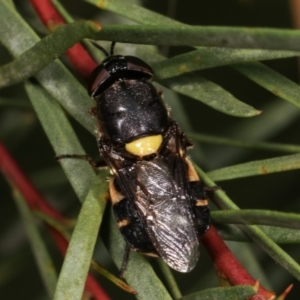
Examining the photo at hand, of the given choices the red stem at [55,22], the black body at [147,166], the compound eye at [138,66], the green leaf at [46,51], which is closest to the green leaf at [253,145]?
the black body at [147,166]

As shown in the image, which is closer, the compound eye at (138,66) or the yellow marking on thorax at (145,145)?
the compound eye at (138,66)

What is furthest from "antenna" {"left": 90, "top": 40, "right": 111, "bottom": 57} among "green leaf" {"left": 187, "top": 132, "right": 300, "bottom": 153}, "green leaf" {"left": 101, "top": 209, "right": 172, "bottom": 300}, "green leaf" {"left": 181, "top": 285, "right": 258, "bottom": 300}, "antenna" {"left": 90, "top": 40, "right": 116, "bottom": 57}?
"green leaf" {"left": 181, "top": 285, "right": 258, "bottom": 300}

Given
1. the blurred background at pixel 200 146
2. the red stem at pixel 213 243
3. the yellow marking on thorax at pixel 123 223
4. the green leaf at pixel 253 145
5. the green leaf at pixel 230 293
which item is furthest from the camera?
the blurred background at pixel 200 146

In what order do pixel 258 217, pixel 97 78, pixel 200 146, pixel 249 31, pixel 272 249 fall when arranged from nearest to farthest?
1. pixel 249 31
2. pixel 258 217
3. pixel 272 249
4. pixel 97 78
5. pixel 200 146

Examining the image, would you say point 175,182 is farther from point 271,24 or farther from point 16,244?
point 271,24

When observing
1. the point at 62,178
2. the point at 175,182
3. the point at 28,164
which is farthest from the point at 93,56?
the point at 28,164

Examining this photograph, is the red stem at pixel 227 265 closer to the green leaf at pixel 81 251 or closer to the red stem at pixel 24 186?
the green leaf at pixel 81 251

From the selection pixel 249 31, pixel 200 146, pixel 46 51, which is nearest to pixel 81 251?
pixel 46 51

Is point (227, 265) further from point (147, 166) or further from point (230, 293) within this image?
point (147, 166)
